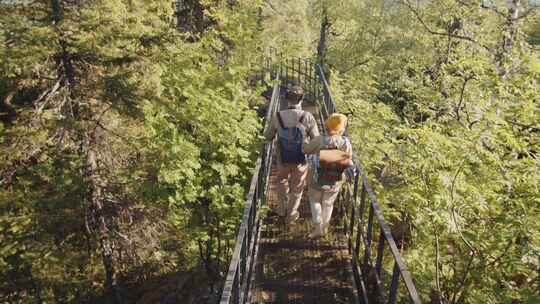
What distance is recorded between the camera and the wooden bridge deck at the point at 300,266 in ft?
16.5

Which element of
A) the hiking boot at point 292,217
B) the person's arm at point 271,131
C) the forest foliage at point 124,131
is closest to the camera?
the person's arm at point 271,131

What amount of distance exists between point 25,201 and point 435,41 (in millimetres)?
19353

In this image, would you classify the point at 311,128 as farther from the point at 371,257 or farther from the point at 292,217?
the point at 371,257

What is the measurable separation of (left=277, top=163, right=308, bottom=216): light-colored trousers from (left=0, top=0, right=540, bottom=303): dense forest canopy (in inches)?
62.4

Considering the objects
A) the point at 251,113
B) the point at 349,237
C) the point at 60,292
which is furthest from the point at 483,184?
the point at 60,292

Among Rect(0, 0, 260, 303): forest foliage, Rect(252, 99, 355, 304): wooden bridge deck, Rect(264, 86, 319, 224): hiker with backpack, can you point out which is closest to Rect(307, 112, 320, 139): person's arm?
Rect(264, 86, 319, 224): hiker with backpack

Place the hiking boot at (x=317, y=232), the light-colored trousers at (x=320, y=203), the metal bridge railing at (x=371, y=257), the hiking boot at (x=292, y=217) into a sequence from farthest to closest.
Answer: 1. the hiking boot at (x=292, y=217)
2. the hiking boot at (x=317, y=232)
3. the light-colored trousers at (x=320, y=203)
4. the metal bridge railing at (x=371, y=257)

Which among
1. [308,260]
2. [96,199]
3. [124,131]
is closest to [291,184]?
[308,260]

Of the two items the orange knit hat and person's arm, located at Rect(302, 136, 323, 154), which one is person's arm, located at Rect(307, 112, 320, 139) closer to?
person's arm, located at Rect(302, 136, 323, 154)

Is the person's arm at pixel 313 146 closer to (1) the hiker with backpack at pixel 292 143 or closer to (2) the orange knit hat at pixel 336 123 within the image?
(2) the orange knit hat at pixel 336 123

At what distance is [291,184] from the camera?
6395 mm

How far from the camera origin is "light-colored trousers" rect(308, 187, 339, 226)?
19.4 feet

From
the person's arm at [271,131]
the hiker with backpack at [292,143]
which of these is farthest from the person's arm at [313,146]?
the person's arm at [271,131]

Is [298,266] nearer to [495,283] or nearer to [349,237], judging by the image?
[349,237]
